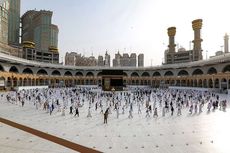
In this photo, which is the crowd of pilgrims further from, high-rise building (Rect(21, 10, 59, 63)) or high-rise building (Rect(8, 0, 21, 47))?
high-rise building (Rect(8, 0, 21, 47))

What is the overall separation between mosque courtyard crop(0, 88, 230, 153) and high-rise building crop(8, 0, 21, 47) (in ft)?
491

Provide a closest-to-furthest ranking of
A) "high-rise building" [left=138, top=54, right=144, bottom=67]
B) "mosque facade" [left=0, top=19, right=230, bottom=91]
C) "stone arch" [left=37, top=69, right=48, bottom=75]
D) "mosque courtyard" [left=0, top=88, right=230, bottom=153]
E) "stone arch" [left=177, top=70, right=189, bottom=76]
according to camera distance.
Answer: "mosque courtyard" [left=0, top=88, right=230, bottom=153]
"mosque facade" [left=0, top=19, right=230, bottom=91]
"stone arch" [left=177, top=70, right=189, bottom=76]
"stone arch" [left=37, top=69, right=48, bottom=75]
"high-rise building" [left=138, top=54, right=144, bottom=67]

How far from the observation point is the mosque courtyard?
9.12 m

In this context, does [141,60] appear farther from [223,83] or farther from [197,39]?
[223,83]

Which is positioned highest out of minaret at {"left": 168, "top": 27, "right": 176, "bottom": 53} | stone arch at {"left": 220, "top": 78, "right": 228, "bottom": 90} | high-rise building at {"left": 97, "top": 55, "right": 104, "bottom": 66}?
minaret at {"left": 168, "top": 27, "right": 176, "bottom": 53}

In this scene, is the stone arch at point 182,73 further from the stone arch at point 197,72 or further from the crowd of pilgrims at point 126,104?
the crowd of pilgrims at point 126,104

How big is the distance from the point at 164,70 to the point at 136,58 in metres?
72.6

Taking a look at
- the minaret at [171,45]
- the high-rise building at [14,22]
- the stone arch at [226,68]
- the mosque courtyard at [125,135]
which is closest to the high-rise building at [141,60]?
the minaret at [171,45]

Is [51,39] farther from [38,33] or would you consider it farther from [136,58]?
[136,58]

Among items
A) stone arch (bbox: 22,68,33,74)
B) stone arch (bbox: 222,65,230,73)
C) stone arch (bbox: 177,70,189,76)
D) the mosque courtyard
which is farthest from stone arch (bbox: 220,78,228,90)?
stone arch (bbox: 22,68,33,74)

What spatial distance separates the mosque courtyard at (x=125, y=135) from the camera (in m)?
9.12

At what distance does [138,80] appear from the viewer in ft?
259

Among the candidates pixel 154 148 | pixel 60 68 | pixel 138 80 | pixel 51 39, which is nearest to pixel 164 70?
pixel 138 80

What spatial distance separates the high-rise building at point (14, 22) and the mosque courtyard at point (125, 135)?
14957cm
